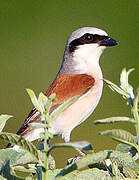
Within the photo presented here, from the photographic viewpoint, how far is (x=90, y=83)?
2.81m

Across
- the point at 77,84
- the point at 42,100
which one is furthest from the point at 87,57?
the point at 42,100

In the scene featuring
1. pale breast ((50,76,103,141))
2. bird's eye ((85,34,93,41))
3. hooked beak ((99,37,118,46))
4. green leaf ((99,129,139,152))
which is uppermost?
green leaf ((99,129,139,152))

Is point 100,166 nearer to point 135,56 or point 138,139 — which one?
point 138,139

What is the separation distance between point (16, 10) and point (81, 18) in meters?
0.64

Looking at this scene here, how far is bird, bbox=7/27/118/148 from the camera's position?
2.62 metres

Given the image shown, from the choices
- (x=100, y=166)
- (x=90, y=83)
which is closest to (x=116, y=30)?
(x=90, y=83)

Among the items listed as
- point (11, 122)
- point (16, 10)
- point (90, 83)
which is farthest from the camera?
point (16, 10)

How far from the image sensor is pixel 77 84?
9.16ft

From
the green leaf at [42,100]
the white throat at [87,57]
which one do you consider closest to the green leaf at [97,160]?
the green leaf at [42,100]

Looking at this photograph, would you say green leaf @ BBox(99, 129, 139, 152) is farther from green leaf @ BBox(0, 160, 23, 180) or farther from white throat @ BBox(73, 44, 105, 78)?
white throat @ BBox(73, 44, 105, 78)

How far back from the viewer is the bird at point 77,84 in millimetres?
2619

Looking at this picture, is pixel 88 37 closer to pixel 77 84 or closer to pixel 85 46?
pixel 85 46

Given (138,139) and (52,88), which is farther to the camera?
(52,88)

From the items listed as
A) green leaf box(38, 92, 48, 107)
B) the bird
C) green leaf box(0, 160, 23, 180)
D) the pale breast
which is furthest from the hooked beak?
green leaf box(0, 160, 23, 180)
